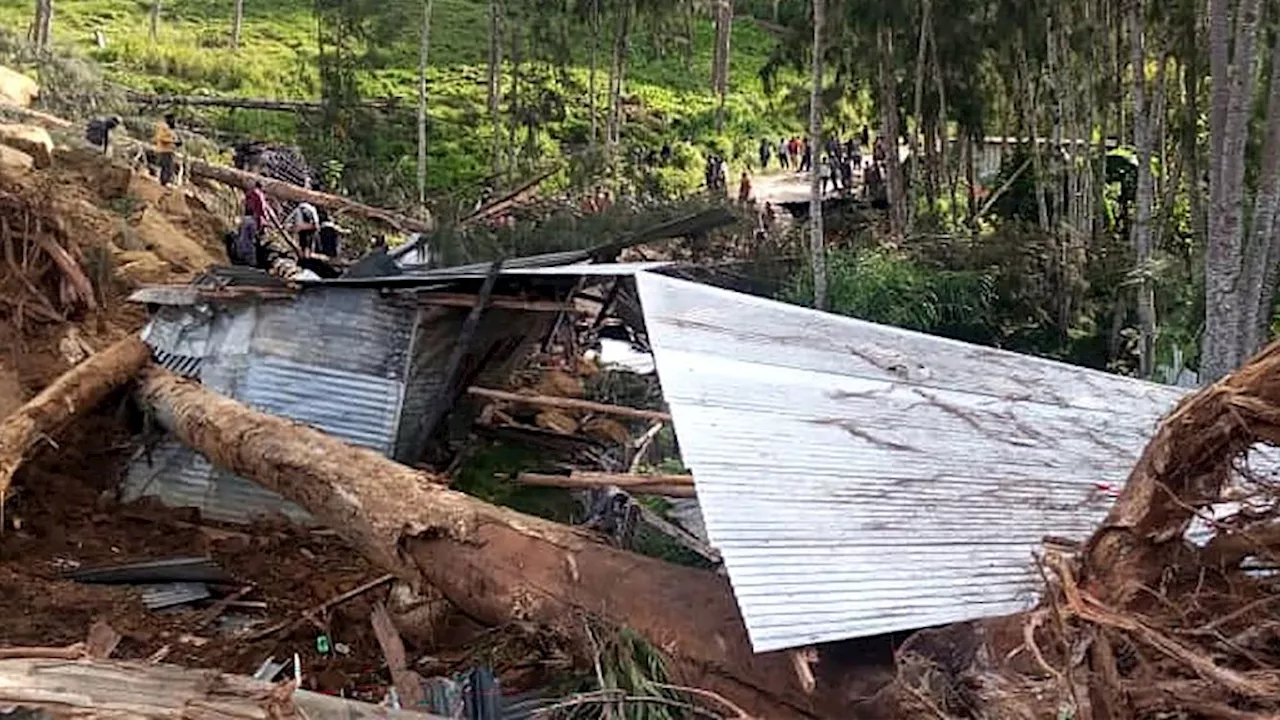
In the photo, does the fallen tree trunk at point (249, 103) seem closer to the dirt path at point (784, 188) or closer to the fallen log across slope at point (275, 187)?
the dirt path at point (784, 188)

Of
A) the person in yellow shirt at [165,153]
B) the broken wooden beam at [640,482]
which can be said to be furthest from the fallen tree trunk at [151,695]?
the person in yellow shirt at [165,153]

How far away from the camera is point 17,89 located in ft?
67.3

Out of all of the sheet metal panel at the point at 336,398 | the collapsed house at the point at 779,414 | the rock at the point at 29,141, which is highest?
the rock at the point at 29,141

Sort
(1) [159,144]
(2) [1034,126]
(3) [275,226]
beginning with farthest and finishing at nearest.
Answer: (2) [1034,126], (1) [159,144], (3) [275,226]

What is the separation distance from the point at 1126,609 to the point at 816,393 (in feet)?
10.1

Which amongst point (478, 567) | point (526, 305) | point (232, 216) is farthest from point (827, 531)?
point (232, 216)

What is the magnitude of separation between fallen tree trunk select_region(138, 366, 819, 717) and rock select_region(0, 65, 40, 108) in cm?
1342

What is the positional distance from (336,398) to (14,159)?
16.8 ft

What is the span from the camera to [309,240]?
1551 centimetres

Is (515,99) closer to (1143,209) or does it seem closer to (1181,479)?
(1143,209)

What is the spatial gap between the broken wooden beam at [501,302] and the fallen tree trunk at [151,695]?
16.7ft

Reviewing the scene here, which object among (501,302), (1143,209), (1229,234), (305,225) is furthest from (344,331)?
(1143,209)

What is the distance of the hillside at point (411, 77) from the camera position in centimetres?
3244

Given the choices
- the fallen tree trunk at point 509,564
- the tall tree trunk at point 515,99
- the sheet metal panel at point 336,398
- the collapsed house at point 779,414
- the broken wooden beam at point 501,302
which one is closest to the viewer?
the collapsed house at point 779,414
